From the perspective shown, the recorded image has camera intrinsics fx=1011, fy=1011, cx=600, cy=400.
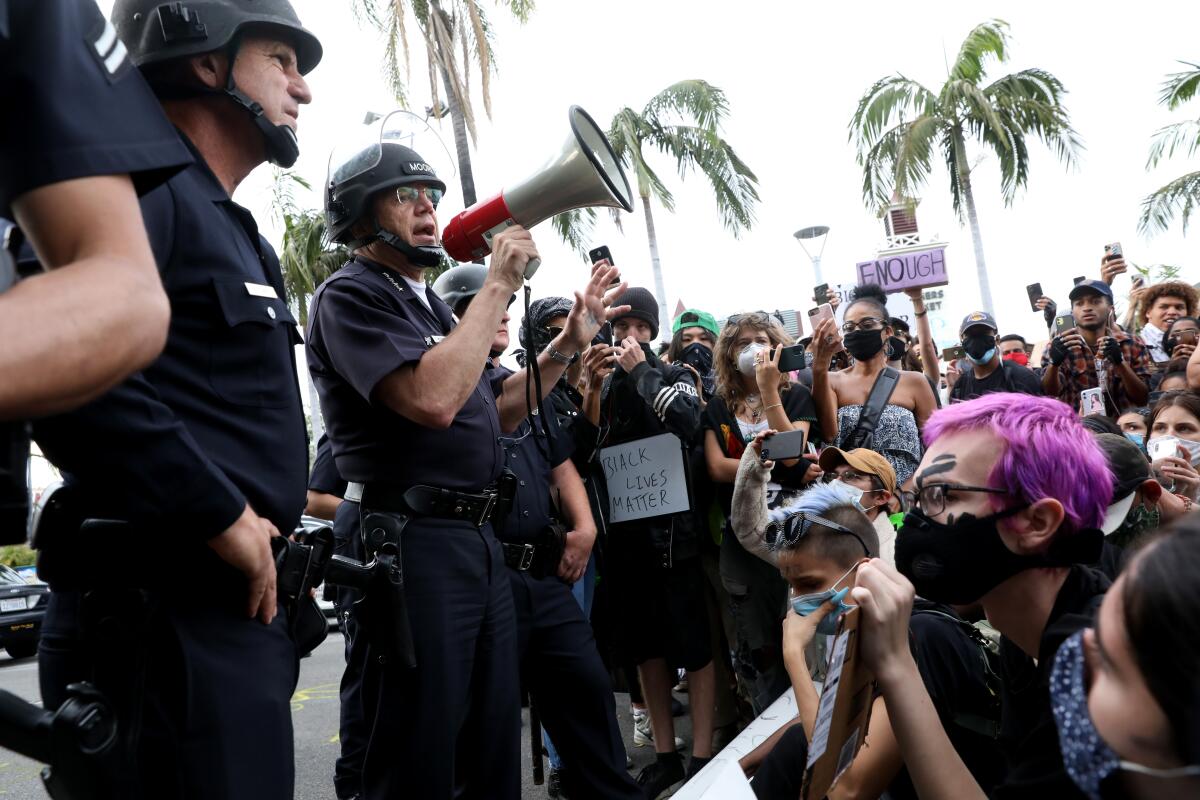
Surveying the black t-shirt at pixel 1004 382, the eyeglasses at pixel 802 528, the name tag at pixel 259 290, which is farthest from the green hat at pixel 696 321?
the name tag at pixel 259 290

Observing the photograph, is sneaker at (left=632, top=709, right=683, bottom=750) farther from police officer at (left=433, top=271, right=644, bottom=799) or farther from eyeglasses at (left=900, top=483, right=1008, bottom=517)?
eyeglasses at (left=900, top=483, right=1008, bottom=517)

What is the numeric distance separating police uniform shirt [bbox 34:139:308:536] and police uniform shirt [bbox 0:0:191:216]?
479 mm

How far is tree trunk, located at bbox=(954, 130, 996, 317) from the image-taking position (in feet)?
57.2

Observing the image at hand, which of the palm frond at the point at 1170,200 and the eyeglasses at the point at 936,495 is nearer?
the eyeglasses at the point at 936,495

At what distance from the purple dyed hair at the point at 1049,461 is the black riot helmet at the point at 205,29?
63.4 inches

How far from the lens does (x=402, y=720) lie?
259 centimetres

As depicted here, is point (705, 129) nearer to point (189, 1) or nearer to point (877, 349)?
point (877, 349)

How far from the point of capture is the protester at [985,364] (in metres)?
6.39

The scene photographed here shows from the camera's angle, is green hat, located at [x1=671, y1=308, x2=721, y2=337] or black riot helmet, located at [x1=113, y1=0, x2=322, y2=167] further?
green hat, located at [x1=671, y1=308, x2=721, y2=337]

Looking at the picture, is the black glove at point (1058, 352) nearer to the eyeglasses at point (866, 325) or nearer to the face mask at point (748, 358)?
the eyeglasses at point (866, 325)

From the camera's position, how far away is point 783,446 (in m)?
3.93

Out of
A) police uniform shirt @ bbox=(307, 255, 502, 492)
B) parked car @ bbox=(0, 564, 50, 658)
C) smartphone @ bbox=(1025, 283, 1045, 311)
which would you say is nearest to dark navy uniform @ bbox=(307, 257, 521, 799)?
police uniform shirt @ bbox=(307, 255, 502, 492)

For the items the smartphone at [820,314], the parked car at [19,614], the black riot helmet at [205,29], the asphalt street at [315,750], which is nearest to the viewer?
the black riot helmet at [205,29]

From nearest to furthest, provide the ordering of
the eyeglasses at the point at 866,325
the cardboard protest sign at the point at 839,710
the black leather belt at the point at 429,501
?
1. the cardboard protest sign at the point at 839,710
2. the black leather belt at the point at 429,501
3. the eyeglasses at the point at 866,325
